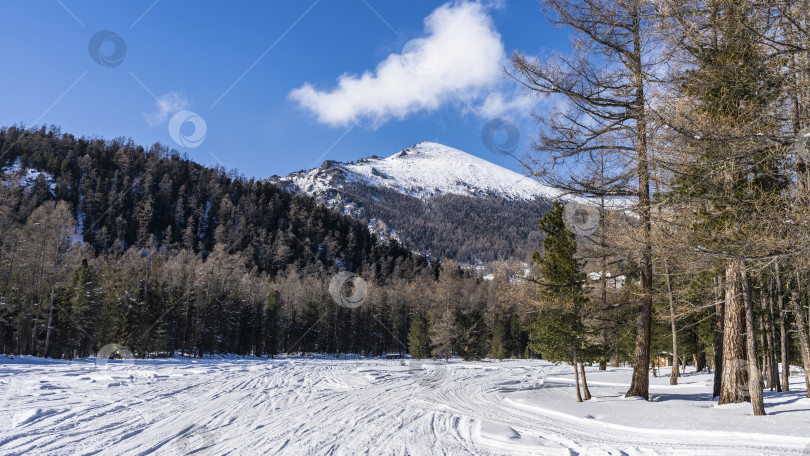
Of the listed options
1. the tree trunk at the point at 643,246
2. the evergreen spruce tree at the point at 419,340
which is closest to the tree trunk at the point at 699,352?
the tree trunk at the point at 643,246

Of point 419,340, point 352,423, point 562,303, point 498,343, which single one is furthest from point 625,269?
point 498,343

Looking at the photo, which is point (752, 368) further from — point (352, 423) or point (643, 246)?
point (352, 423)

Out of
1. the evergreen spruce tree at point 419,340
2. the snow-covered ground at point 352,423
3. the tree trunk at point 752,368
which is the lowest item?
the evergreen spruce tree at point 419,340

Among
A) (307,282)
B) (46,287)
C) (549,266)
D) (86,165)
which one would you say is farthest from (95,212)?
(549,266)

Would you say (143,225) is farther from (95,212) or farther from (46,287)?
(46,287)

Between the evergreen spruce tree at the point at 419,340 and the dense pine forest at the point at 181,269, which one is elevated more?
the dense pine forest at the point at 181,269

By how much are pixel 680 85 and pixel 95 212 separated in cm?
13965

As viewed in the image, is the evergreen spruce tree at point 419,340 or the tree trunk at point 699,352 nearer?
the tree trunk at point 699,352

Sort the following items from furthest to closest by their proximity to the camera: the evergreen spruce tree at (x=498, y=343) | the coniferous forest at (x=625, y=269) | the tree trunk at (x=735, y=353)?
the evergreen spruce tree at (x=498, y=343)
the tree trunk at (x=735, y=353)
the coniferous forest at (x=625, y=269)

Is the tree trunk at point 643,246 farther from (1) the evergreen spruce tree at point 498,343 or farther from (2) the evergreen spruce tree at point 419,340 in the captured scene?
(1) the evergreen spruce tree at point 498,343

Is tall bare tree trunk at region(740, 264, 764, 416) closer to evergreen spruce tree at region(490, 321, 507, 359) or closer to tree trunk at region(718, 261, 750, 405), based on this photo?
tree trunk at region(718, 261, 750, 405)

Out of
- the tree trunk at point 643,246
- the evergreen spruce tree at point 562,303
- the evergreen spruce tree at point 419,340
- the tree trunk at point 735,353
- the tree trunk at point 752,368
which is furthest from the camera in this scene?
the evergreen spruce tree at point 419,340

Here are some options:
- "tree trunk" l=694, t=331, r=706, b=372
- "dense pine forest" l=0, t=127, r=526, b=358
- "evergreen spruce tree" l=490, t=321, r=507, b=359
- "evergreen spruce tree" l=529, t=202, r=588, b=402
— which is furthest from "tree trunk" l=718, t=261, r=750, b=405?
"evergreen spruce tree" l=490, t=321, r=507, b=359

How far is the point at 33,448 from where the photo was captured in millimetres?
6281
